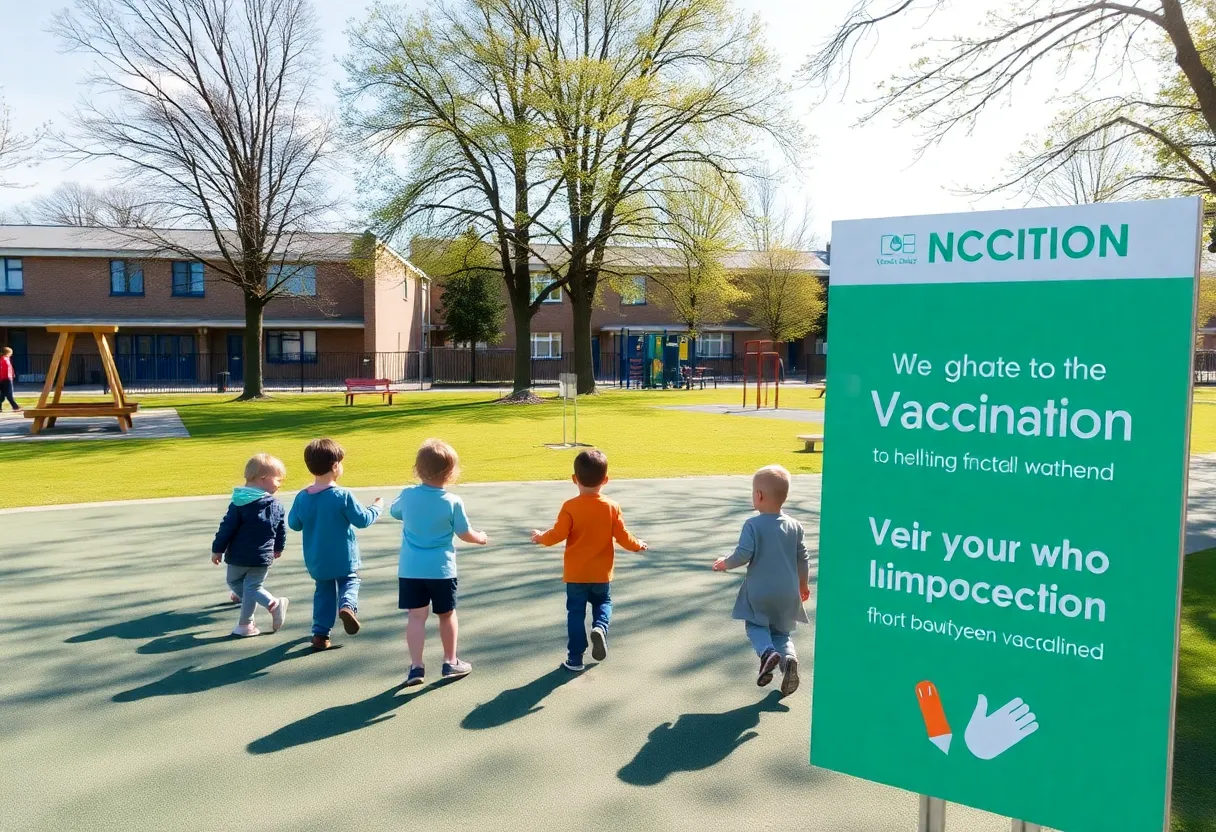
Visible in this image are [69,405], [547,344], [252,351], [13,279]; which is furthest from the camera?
[547,344]

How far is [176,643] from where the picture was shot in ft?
18.6

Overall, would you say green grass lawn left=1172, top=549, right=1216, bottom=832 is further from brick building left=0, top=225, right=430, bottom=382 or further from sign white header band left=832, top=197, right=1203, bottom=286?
brick building left=0, top=225, right=430, bottom=382

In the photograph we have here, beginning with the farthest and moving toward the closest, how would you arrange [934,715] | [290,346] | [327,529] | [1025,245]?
[290,346], [327,529], [934,715], [1025,245]

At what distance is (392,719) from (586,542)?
135 centimetres

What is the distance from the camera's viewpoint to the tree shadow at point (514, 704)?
4.46m

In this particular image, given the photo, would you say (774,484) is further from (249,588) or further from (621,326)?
(621,326)

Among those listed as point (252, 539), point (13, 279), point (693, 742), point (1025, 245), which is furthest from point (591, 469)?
point (13, 279)

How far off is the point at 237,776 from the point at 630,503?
715cm

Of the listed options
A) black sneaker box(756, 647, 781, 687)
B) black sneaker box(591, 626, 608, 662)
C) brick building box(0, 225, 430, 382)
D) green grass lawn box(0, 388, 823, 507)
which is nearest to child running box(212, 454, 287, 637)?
black sneaker box(591, 626, 608, 662)

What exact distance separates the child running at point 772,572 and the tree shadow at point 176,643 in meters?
3.19

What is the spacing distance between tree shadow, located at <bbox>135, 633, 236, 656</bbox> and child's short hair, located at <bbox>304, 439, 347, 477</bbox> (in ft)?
4.12

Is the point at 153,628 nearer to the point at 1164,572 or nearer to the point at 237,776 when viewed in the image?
the point at 237,776

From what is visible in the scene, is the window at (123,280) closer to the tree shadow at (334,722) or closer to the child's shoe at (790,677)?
the tree shadow at (334,722)

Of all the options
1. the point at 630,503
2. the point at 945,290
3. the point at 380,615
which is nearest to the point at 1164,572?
the point at 945,290
